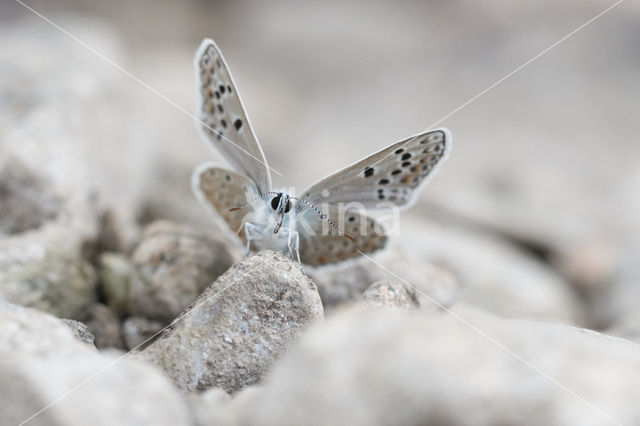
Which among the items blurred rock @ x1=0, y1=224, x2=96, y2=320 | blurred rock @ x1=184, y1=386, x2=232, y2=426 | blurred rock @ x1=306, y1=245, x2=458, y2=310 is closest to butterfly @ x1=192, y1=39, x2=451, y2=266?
blurred rock @ x1=306, y1=245, x2=458, y2=310

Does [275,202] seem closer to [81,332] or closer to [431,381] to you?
[81,332]

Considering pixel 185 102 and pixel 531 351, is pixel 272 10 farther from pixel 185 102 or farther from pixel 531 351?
pixel 531 351

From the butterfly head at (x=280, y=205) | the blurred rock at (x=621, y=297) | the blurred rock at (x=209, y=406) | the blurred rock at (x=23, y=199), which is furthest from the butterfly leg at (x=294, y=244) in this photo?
the blurred rock at (x=621, y=297)

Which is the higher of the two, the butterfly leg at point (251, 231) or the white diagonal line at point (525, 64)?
the white diagonal line at point (525, 64)

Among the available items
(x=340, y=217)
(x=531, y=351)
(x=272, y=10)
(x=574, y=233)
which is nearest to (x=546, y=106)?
(x=574, y=233)

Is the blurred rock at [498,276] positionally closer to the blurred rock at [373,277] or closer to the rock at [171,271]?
the blurred rock at [373,277]

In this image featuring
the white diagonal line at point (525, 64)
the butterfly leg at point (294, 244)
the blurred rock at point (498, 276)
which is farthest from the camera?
the white diagonal line at point (525, 64)

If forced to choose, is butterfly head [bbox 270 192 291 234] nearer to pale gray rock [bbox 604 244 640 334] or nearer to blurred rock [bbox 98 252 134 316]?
blurred rock [bbox 98 252 134 316]
